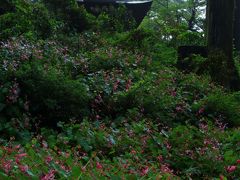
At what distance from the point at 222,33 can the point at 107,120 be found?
5625mm

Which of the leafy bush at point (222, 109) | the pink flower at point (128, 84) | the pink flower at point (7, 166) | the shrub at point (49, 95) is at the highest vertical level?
the pink flower at point (7, 166)

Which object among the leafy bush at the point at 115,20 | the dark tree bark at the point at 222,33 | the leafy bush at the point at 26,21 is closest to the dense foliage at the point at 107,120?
the leafy bush at the point at 26,21

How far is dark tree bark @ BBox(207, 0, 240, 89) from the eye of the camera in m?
10.1

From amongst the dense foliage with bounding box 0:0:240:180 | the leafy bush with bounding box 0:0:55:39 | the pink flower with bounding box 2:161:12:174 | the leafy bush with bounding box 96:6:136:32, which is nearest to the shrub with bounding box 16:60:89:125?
the dense foliage with bounding box 0:0:240:180

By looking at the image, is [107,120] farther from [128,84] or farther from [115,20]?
[115,20]

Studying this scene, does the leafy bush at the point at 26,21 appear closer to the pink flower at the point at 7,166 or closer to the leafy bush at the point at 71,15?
the leafy bush at the point at 71,15

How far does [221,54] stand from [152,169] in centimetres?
656

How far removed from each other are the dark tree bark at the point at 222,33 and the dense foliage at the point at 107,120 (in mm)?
764

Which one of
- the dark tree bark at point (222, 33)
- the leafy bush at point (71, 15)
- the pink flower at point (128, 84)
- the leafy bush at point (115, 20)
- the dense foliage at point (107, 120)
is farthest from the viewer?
the leafy bush at point (115, 20)

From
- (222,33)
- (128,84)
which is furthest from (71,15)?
(128,84)

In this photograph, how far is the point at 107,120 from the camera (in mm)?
5895

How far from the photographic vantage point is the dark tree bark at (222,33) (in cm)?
1014

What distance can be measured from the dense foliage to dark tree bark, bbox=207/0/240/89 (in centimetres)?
76

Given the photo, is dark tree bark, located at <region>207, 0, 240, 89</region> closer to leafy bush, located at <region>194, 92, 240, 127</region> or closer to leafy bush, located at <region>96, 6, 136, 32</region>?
leafy bush, located at <region>194, 92, 240, 127</region>
